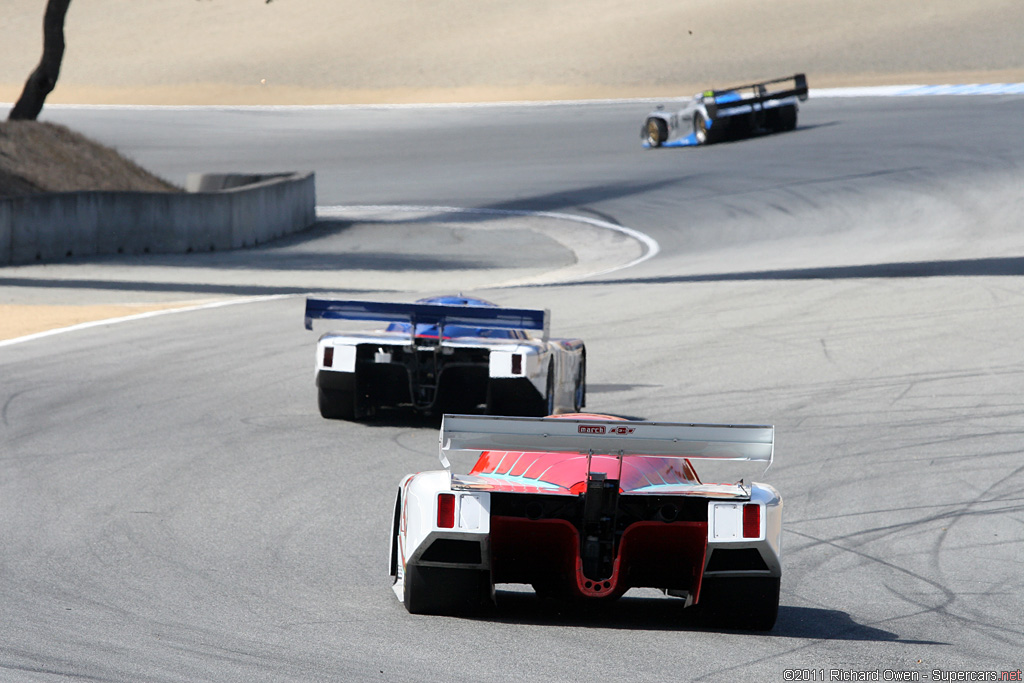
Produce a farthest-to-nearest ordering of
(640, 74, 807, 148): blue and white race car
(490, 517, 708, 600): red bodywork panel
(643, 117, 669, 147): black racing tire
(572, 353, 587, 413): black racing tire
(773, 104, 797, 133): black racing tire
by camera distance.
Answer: (643, 117, 669, 147): black racing tire < (773, 104, 797, 133): black racing tire < (640, 74, 807, 148): blue and white race car < (572, 353, 587, 413): black racing tire < (490, 517, 708, 600): red bodywork panel

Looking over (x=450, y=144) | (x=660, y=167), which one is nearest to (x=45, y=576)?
(x=660, y=167)

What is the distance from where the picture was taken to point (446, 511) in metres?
5.85

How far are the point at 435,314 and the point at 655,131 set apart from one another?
31012mm

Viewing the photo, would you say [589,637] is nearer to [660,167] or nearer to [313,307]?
[313,307]

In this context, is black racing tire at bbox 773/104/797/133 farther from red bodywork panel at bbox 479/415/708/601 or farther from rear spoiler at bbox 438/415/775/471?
rear spoiler at bbox 438/415/775/471

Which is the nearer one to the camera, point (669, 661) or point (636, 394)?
point (669, 661)

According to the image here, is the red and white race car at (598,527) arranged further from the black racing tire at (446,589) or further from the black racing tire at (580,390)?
the black racing tire at (580,390)

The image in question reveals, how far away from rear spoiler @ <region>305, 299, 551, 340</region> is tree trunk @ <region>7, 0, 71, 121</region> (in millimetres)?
25109

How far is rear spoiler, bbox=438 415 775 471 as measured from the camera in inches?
231

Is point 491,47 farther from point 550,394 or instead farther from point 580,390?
point 550,394

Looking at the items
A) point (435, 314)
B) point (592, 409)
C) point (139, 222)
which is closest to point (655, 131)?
point (139, 222)

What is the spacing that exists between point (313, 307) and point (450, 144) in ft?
118

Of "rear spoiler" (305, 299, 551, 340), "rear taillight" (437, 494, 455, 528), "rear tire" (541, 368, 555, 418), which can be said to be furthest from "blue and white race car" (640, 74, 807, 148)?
"rear taillight" (437, 494, 455, 528)

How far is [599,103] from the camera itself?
53.7m
